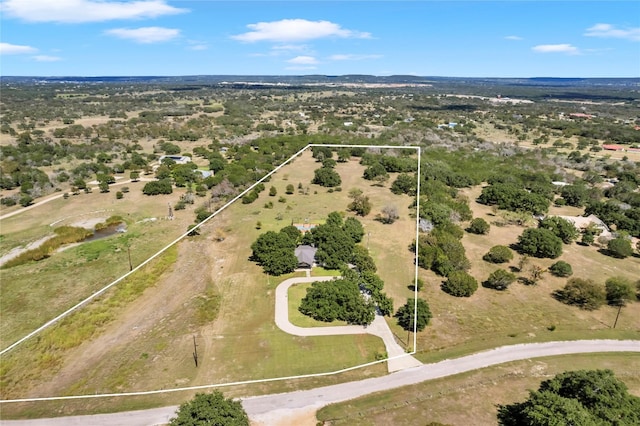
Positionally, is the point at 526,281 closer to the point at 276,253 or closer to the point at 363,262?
the point at 363,262

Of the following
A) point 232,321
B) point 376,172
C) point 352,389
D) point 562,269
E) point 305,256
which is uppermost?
point 376,172

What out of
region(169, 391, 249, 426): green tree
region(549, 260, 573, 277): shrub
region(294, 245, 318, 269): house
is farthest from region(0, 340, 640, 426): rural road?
region(294, 245, 318, 269): house

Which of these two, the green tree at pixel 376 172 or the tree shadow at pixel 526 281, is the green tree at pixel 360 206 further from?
the tree shadow at pixel 526 281

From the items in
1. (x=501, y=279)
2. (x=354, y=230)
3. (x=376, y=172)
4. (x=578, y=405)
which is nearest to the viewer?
(x=578, y=405)

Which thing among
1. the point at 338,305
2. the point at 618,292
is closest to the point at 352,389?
the point at 338,305

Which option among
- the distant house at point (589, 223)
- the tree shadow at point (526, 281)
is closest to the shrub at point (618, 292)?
the tree shadow at point (526, 281)

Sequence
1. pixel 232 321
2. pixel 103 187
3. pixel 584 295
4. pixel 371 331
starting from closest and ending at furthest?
pixel 371 331, pixel 232 321, pixel 584 295, pixel 103 187
